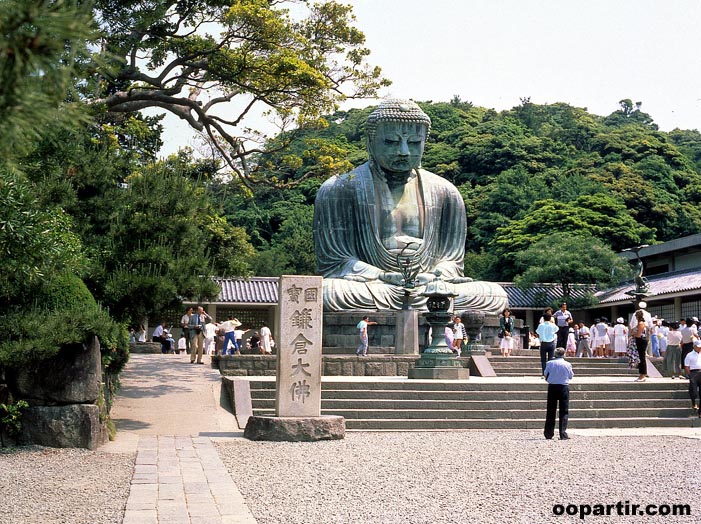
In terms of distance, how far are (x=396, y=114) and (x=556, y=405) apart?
1136 centimetres

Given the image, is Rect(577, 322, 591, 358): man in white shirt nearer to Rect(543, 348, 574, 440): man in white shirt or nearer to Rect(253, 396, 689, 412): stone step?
Rect(253, 396, 689, 412): stone step

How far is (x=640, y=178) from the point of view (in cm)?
4038

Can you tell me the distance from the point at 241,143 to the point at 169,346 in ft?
40.5

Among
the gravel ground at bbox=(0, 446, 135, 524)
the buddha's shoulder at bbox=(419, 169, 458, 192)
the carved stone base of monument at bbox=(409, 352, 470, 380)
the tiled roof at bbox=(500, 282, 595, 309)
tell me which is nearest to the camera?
the gravel ground at bbox=(0, 446, 135, 524)

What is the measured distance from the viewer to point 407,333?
685 inches

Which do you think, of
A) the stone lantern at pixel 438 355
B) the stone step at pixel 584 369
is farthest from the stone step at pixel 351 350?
the stone lantern at pixel 438 355

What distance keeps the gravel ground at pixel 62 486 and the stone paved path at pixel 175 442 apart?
0.53 feet

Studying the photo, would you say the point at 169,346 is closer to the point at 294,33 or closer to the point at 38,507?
the point at 294,33

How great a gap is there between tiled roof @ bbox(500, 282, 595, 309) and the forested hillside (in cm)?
142

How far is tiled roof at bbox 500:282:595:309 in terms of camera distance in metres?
32.0

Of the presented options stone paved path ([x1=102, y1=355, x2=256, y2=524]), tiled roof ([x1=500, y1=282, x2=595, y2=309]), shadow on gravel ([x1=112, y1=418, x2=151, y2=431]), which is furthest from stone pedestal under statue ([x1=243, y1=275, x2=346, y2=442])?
tiled roof ([x1=500, y1=282, x2=595, y2=309])

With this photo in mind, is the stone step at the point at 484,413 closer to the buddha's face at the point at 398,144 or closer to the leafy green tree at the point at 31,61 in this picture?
the buddha's face at the point at 398,144

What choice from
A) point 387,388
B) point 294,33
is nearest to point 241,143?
point 294,33

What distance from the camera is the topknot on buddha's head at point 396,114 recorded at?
20734mm
